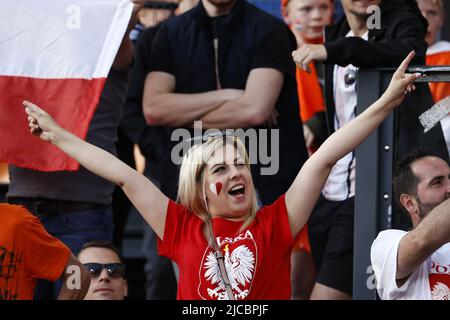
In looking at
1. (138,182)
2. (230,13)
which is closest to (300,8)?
(230,13)

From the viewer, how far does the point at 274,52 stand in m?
6.12

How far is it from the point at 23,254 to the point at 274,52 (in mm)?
1865

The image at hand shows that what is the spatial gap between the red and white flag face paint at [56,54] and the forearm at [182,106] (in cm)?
46

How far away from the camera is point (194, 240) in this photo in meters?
4.96

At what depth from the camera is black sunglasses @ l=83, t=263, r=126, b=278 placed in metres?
5.78

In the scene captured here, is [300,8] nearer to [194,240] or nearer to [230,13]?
[230,13]

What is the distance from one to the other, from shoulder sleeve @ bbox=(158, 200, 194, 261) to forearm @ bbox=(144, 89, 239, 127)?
1.10m

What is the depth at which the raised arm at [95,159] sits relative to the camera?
491 cm

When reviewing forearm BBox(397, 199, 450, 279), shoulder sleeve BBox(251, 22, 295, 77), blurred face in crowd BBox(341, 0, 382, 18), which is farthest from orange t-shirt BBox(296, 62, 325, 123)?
forearm BBox(397, 199, 450, 279)

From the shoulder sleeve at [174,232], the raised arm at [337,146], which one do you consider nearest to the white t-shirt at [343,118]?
the raised arm at [337,146]

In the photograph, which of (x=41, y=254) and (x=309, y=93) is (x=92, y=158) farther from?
(x=309, y=93)

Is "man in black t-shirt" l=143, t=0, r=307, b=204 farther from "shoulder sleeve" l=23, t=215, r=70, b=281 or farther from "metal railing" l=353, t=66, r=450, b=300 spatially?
"shoulder sleeve" l=23, t=215, r=70, b=281

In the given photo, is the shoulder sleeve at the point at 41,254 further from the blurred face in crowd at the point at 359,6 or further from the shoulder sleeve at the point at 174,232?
the blurred face in crowd at the point at 359,6

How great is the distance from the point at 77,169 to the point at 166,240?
106 centimetres
